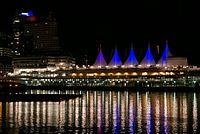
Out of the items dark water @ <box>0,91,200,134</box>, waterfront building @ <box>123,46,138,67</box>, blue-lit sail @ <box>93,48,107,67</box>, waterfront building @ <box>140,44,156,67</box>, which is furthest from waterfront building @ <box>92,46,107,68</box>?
dark water @ <box>0,91,200,134</box>

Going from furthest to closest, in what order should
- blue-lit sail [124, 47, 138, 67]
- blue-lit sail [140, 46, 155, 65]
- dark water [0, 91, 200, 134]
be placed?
1. blue-lit sail [124, 47, 138, 67]
2. blue-lit sail [140, 46, 155, 65]
3. dark water [0, 91, 200, 134]

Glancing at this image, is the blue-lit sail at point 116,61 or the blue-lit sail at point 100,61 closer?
the blue-lit sail at point 116,61

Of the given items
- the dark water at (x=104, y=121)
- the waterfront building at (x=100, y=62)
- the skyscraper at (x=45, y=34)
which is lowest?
the dark water at (x=104, y=121)

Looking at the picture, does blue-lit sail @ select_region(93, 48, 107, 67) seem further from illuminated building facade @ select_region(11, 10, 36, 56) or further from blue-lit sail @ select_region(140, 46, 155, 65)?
illuminated building facade @ select_region(11, 10, 36, 56)

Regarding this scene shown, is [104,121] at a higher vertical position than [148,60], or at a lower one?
lower

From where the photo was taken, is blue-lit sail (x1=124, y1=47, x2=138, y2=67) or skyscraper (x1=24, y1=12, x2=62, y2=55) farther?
skyscraper (x1=24, y1=12, x2=62, y2=55)

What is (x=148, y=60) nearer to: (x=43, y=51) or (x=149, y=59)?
(x=149, y=59)

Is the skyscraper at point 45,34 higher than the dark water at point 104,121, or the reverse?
the skyscraper at point 45,34

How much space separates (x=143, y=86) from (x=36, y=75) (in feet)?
83.5

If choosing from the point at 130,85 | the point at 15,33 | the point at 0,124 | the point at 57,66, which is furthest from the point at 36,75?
the point at 0,124

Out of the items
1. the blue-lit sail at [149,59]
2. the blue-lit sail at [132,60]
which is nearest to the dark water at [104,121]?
the blue-lit sail at [149,59]

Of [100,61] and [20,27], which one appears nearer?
[100,61]

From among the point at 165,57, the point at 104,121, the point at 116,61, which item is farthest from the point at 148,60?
the point at 104,121

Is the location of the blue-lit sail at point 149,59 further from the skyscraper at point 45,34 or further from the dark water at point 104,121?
the dark water at point 104,121
